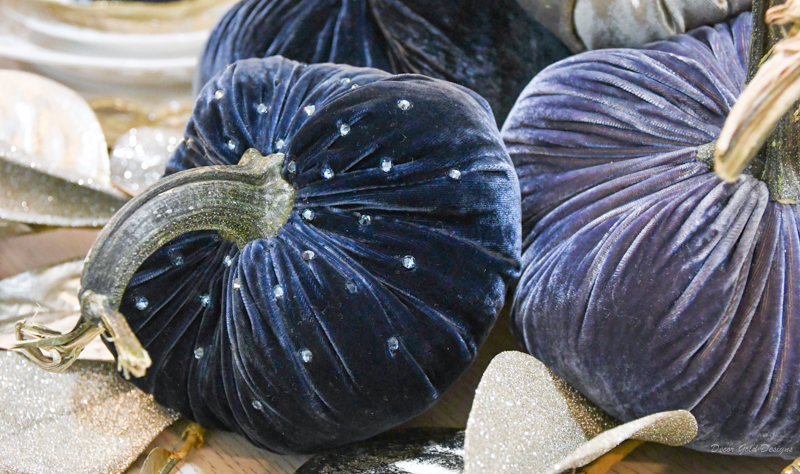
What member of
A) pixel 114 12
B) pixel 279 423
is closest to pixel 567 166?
pixel 279 423

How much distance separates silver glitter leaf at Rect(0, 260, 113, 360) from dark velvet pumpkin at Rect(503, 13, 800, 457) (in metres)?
0.34

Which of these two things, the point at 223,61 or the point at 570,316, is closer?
the point at 570,316

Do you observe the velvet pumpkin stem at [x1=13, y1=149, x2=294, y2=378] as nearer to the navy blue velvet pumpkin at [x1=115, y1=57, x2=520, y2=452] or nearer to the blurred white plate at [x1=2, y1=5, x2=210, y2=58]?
the navy blue velvet pumpkin at [x1=115, y1=57, x2=520, y2=452]

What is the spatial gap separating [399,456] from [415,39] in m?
0.30

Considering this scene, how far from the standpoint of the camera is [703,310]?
36cm

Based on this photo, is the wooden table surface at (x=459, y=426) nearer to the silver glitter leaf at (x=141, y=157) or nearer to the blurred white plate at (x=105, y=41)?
the silver glitter leaf at (x=141, y=157)

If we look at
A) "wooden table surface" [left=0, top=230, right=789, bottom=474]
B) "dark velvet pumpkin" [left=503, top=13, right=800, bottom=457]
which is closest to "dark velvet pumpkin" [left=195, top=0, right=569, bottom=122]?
"dark velvet pumpkin" [left=503, top=13, right=800, bottom=457]

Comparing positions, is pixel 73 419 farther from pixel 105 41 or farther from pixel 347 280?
pixel 105 41

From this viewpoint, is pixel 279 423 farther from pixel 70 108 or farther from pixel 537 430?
pixel 70 108

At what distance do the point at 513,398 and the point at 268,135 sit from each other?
216 mm

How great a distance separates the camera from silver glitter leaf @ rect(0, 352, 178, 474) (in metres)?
0.43

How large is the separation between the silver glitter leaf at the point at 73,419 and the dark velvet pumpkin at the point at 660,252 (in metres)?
0.26

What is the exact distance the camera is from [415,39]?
0.53 meters

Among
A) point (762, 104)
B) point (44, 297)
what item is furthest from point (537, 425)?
point (44, 297)
